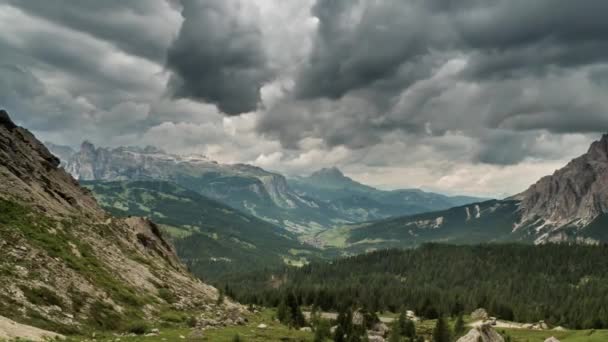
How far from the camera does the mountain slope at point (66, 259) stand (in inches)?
2212

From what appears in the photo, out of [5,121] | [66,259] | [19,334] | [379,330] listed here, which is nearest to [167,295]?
[66,259]

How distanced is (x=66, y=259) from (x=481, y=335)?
8156 cm

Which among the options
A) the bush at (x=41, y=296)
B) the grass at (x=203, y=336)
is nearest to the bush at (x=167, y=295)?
the grass at (x=203, y=336)

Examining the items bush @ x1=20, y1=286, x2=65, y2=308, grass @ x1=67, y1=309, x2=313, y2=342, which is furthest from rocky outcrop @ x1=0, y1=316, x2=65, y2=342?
bush @ x1=20, y1=286, x2=65, y2=308

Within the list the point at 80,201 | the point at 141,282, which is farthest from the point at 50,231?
the point at 80,201

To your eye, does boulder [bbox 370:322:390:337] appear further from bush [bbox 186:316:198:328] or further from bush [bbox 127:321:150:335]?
bush [bbox 127:321:150:335]

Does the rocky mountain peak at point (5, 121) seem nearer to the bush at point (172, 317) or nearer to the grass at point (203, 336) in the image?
the bush at point (172, 317)

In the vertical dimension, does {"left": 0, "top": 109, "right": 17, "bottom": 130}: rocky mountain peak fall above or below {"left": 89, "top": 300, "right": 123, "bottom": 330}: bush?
above

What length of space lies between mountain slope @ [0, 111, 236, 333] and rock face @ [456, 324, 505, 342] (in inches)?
2284

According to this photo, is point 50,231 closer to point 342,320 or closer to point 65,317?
point 65,317

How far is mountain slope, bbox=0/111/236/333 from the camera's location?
5619cm

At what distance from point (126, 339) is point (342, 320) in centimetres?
7656

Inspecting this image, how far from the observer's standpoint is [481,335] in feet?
310

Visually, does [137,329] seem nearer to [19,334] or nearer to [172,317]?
[172,317]
